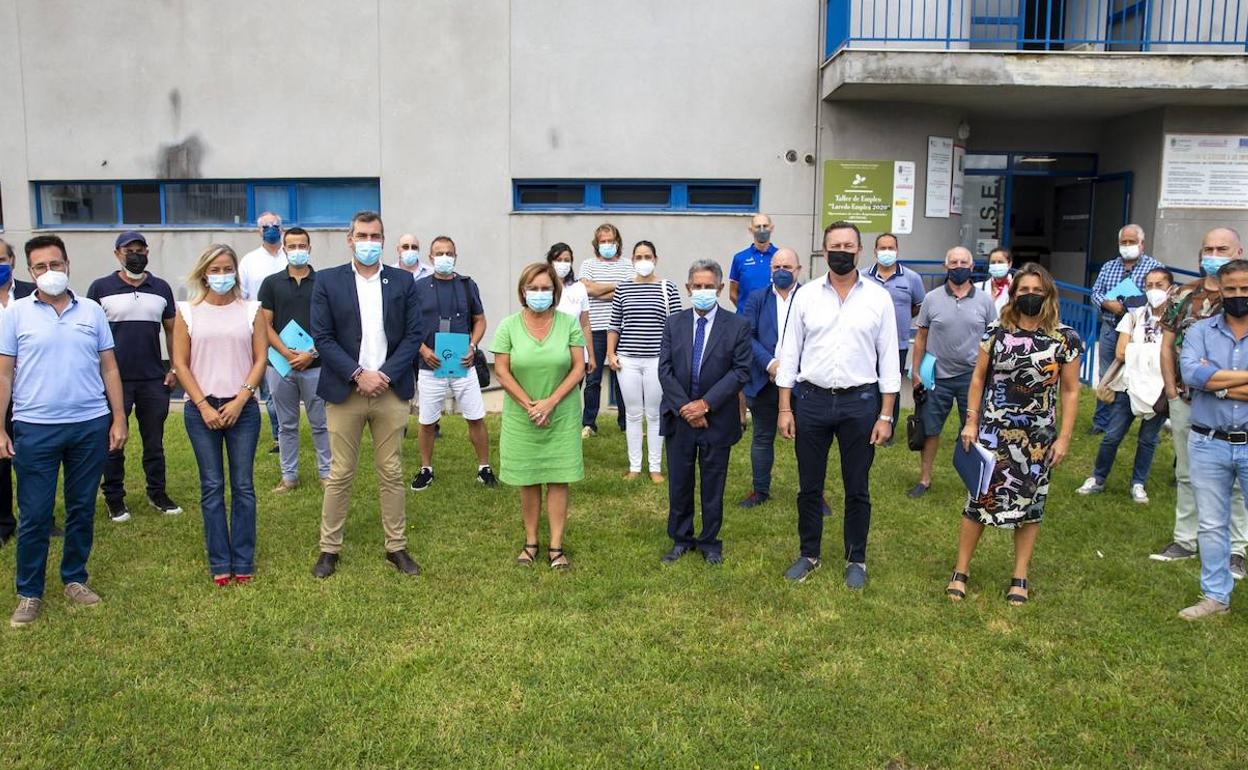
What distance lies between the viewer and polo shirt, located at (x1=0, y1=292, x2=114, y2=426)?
501 centimetres

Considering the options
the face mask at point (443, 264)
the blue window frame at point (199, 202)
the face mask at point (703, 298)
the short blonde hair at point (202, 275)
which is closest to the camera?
the short blonde hair at point (202, 275)

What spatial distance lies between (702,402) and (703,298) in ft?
2.31

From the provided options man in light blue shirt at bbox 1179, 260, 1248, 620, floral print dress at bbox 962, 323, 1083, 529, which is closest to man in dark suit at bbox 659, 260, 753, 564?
floral print dress at bbox 962, 323, 1083, 529

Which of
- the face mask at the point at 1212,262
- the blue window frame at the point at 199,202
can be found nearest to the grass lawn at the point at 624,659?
the face mask at the point at 1212,262

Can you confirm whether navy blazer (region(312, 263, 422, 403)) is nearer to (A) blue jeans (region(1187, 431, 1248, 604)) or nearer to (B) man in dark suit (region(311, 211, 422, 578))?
(B) man in dark suit (region(311, 211, 422, 578))

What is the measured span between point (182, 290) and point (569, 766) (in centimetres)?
1164

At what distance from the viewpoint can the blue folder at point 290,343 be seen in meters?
6.70

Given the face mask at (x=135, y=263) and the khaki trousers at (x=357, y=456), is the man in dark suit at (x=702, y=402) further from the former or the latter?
the face mask at (x=135, y=263)

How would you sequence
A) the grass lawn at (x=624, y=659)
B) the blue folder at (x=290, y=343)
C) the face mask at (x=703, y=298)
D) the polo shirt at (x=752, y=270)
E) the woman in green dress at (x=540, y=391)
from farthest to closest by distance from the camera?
the polo shirt at (x=752, y=270)
the blue folder at (x=290, y=343)
the face mask at (x=703, y=298)
the woman in green dress at (x=540, y=391)
the grass lawn at (x=624, y=659)

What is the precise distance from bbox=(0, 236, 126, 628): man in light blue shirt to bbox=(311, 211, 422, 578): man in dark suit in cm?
118

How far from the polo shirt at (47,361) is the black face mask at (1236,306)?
600 centimetres

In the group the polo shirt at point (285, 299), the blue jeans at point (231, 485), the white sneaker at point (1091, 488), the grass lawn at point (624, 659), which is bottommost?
the grass lawn at point (624, 659)

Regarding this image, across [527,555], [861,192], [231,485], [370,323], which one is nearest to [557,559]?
[527,555]

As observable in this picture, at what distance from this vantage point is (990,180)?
1372cm
